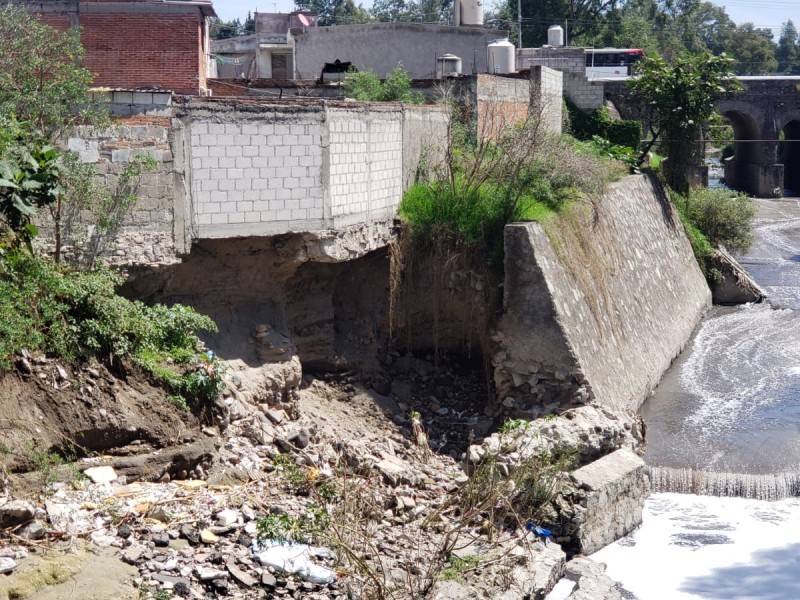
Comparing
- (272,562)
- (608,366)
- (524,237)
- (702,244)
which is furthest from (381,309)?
(702,244)

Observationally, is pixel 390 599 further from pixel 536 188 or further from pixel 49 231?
pixel 536 188

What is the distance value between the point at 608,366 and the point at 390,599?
23.4 ft

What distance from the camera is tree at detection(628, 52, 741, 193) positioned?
25.1 m

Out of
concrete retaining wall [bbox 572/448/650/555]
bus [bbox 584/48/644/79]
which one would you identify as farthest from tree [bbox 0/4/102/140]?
bus [bbox 584/48/644/79]

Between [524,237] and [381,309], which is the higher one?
[524,237]

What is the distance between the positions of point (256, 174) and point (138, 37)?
226 inches

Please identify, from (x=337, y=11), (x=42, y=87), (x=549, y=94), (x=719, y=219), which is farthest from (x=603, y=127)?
(x=337, y=11)

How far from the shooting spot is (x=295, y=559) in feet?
27.6

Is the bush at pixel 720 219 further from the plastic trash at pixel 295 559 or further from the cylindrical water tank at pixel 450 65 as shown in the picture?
the plastic trash at pixel 295 559

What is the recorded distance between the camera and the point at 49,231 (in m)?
10.5

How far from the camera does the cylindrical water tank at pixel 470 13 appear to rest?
26.3 m

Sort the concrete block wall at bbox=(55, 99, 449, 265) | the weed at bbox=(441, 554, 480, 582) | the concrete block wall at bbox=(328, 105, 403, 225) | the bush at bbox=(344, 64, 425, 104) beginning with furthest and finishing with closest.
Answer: the bush at bbox=(344, 64, 425, 104) → the concrete block wall at bbox=(328, 105, 403, 225) → the concrete block wall at bbox=(55, 99, 449, 265) → the weed at bbox=(441, 554, 480, 582)

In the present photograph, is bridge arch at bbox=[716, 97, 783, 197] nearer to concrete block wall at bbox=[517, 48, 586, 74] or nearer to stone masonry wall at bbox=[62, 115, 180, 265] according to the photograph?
concrete block wall at bbox=[517, 48, 586, 74]

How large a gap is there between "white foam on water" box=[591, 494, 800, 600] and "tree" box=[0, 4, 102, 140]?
7.26 meters
